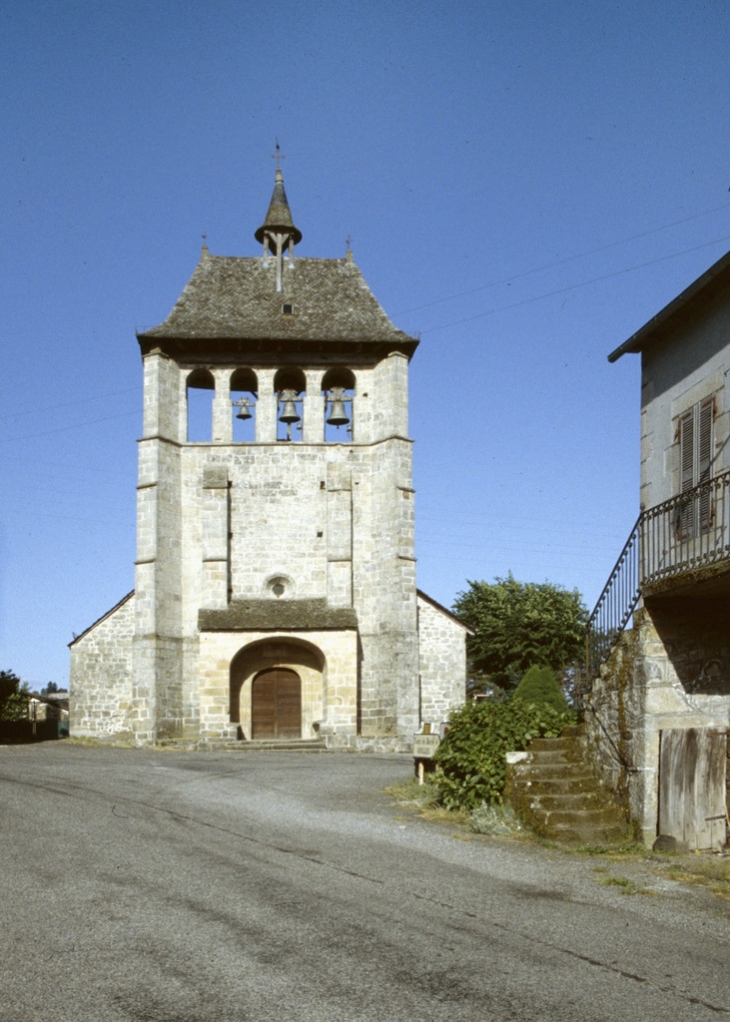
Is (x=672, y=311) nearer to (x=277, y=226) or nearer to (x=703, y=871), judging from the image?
(x=703, y=871)

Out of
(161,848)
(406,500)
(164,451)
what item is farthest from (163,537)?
(161,848)

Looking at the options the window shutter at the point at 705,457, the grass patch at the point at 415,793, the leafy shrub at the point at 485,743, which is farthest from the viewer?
the grass patch at the point at 415,793

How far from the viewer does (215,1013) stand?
5883 mm

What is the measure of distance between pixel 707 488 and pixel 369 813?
6.15 metres

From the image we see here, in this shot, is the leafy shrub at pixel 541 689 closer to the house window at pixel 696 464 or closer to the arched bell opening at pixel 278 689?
the arched bell opening at pixel 278 689

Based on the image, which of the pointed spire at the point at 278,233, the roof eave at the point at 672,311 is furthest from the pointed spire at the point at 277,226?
the roof eave at the point at 672,311

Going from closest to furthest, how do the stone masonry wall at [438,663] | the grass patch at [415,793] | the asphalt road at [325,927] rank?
1. the asphalt road at [325,927]
2. the grass patch at [415,793]
3. the stone masonry wall at [438,663]

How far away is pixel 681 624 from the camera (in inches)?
486

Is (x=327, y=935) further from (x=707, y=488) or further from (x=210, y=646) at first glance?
(x=210, y=646)

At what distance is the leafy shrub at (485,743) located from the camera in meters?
13.7

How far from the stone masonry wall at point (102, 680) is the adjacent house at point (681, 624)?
2290cm

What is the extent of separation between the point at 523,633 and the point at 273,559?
17923mm

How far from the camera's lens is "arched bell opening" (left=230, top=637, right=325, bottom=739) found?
3231 centimetres

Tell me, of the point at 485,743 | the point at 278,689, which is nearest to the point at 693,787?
the point at 485,743
